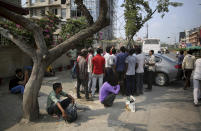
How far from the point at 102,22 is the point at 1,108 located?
13.1 feet

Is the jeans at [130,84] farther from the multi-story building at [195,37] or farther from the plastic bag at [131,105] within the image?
the multi-story building at [195,37]

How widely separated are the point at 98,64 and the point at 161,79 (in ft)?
13.0

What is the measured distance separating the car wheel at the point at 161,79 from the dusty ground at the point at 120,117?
6.30ft

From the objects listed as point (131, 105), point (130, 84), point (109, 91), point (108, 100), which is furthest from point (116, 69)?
point (131, 105)

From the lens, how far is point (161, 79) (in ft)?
26.2

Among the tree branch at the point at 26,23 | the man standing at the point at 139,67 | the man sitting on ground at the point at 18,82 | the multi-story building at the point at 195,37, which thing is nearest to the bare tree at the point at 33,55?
the tree branch at the point at 26,23

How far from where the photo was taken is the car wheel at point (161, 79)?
25.9ft

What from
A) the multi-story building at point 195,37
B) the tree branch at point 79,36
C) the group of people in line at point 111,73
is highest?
the multi-story building at point 195,37

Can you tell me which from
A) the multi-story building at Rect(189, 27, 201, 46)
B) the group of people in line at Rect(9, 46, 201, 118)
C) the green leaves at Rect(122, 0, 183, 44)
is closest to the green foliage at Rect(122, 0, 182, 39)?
the green leaves at Rect(122, 0, 183, 44)

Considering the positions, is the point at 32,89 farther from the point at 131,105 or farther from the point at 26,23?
the point at 131,105

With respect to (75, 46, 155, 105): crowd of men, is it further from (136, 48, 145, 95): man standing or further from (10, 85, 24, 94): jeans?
(10, 85, 24, 94): jeans

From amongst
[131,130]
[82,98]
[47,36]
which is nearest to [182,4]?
[47,36]

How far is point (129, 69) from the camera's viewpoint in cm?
615

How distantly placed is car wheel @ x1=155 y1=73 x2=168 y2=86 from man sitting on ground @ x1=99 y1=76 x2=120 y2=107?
3.83m
